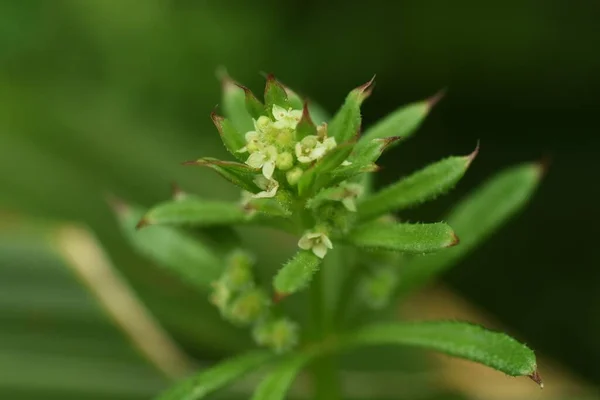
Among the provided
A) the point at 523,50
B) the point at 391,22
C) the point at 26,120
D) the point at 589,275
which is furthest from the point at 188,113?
the point at 589,275

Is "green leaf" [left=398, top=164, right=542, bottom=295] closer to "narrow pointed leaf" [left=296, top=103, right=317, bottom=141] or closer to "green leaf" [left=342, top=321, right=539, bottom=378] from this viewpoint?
"green leaf" [left=342, top=321, right=539, bottom=378]

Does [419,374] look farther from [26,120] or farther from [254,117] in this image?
[26,120]

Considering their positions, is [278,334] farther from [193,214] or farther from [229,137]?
[229,137]

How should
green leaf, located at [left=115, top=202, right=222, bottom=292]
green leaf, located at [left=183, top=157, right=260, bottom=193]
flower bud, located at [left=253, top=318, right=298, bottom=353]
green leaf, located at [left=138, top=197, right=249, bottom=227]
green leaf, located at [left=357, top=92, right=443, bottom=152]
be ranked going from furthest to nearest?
green leaf, located at [left=115, top=202, right=222, bottom=292] < flower bud, located at [left=253, top=318, right=298, bottom=353] < green leaf, located at [left=357, top=92, right=443, bottom=152] < green leaf, located at [left=138, top=197, right=249, bottom=227] < green leaf, located at [left=183, top=157, right=260, bottom=193]

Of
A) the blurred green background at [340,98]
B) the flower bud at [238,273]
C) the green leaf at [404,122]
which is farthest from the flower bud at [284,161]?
the blurred green background at [340,98]

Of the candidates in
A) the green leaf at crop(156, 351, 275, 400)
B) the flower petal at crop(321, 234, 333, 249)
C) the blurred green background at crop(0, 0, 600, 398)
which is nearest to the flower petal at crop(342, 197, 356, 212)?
the flower petal at crop(321, 234, 333, 249)

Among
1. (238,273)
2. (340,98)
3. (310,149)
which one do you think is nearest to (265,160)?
(310,149)
